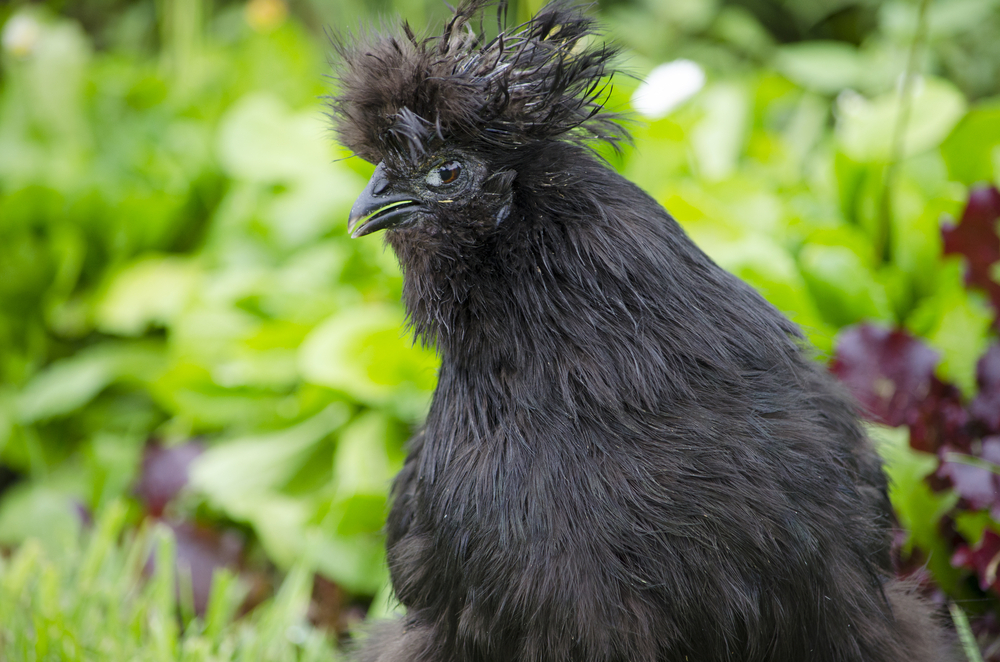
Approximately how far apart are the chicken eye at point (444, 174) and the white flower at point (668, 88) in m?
2.58

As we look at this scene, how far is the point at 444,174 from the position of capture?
66.6 inches

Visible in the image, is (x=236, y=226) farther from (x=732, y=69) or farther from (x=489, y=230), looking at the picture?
(x=732, y=69)

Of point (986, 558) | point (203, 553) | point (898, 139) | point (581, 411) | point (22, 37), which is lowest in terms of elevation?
point (986, 558)

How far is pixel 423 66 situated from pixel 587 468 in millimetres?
813

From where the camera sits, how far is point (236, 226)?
14.1 feet

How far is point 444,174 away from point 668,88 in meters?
2.81

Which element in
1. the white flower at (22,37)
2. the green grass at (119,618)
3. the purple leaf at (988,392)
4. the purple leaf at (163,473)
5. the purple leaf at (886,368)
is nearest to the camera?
the green grass at (119,618)

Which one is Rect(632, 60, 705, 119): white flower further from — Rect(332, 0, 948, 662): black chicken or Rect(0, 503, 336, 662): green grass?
Rect(0, 503, 336, 662): green grass

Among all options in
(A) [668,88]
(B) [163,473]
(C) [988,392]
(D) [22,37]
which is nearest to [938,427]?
(C) [988,392]

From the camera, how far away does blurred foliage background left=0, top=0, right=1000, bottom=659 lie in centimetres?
285

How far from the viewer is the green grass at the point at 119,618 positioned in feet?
7.75

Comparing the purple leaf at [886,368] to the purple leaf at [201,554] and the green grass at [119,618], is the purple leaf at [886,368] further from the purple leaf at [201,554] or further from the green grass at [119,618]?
the purple leaf at [201,554]

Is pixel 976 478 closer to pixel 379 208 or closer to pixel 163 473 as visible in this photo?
pixel 379 208

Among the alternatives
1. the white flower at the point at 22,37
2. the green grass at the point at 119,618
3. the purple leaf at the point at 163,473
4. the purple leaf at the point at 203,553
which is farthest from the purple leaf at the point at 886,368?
the white flower at the point at 22,37
